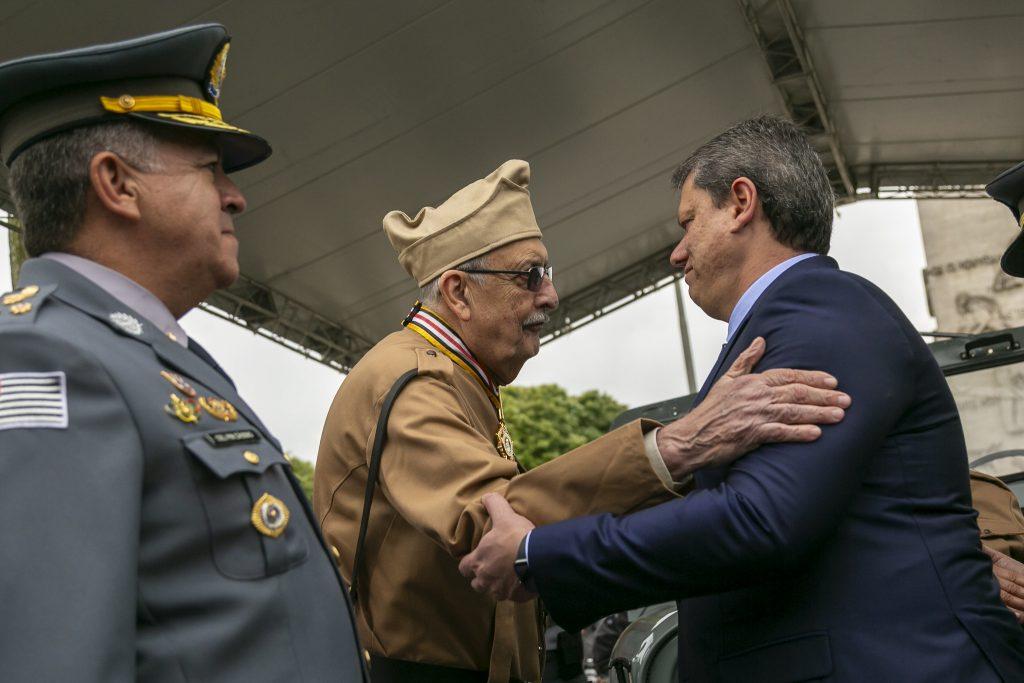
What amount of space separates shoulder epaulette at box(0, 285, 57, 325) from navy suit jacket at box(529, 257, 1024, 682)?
3.60ft

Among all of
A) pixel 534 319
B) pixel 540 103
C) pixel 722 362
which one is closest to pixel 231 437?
pixel 722 362

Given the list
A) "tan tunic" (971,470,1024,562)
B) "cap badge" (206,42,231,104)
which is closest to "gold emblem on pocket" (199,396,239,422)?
"cap badge" (206,42,231,104)

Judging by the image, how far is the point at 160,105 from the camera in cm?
197

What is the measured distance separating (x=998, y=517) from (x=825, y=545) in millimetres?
1355

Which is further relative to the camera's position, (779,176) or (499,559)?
(779,176)

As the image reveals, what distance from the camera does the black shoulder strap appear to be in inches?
107

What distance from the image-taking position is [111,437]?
1.56m

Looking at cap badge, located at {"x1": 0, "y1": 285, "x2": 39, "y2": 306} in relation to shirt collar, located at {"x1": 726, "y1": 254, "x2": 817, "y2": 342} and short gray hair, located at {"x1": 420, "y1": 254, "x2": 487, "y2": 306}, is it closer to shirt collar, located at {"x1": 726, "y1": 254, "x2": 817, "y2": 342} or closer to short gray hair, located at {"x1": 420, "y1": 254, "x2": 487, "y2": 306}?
shirt collar, located at {"x1": 726, "y1": 254, "x2": 817, "y2": 342}

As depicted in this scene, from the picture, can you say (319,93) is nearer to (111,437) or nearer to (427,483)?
(427,483)

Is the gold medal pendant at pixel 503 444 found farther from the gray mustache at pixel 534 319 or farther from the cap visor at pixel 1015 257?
the cap visor at pixel 1015 257

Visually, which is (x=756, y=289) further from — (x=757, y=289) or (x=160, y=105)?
(x=160, y=105)

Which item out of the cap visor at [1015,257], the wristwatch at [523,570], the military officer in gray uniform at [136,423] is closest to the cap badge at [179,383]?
the military officer in gray uniform at [136,423]

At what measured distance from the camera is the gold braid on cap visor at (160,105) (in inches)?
75.0

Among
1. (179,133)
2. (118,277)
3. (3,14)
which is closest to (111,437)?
(118,277)
